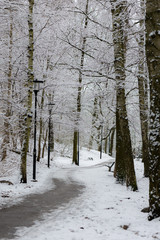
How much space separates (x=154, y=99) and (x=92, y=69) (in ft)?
21.5

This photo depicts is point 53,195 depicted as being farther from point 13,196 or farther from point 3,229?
point 3,229

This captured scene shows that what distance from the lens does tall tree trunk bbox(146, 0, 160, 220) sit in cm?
557

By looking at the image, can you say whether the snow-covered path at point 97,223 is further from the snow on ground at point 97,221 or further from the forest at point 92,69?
the forest at point 92,69

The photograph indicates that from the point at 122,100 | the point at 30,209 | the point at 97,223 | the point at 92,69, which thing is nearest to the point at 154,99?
the point at 97,223

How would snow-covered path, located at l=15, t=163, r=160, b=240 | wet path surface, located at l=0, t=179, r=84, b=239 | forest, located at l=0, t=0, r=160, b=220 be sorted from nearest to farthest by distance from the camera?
snow-covered path, located at l=15, t=163, r=160, b=240
wet path surface, located at l=0, t=179, r=84, b=239
forest, located at l=0, t=0, r=160, b=220

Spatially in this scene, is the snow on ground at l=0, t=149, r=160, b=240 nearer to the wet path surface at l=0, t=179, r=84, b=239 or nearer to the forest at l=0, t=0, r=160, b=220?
the wet path surface at l=0, t=179, r=84, b=239

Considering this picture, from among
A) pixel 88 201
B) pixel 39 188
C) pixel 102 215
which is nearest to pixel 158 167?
pixel 102 215

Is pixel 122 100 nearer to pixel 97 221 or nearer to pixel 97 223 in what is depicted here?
pixel 97 221

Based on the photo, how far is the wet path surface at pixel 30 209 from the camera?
5.43 metres

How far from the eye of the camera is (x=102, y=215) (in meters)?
6.47

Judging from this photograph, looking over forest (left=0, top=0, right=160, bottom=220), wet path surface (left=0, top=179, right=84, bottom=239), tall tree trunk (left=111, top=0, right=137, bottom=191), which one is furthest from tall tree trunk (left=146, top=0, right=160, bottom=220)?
tall tree trunk (left=111, top=0, right=137, bottom=191)

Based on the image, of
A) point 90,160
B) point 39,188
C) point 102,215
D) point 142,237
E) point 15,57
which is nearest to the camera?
point 142,237

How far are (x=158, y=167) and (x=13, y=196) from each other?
5619mm

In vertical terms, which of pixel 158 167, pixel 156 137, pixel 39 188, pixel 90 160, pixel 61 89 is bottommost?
pixel 90 160
